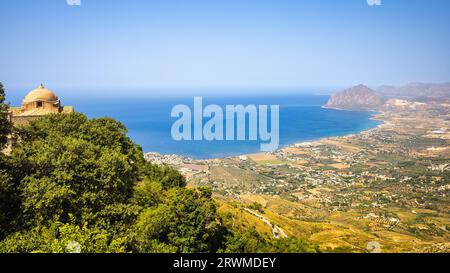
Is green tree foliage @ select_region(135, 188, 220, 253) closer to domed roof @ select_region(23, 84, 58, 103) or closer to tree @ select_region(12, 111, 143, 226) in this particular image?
tree @ select_region(12, 111, 143, 226)

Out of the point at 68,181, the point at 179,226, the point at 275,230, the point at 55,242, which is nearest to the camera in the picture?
the point at 55,242

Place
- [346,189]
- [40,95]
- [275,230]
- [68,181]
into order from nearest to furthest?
[68,181], [275,230], [40,95], [346,189]

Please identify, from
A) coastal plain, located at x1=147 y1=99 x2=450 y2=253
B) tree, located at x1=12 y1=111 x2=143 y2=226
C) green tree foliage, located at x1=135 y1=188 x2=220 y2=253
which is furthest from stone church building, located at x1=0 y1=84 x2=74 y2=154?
green tree foliage, located at x1=135 y1=188 x2=220 y2=253

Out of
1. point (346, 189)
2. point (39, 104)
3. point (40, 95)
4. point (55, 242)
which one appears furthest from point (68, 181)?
point (346, 189)

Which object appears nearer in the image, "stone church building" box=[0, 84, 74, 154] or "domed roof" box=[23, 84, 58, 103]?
"stone church building" box=[0, 84, 74, 154]

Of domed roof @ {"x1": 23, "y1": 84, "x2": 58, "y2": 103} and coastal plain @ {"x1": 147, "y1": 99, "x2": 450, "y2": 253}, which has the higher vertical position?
domed roof @ {"x1": 23, "y1": 84, "x2": 58, "y2": 103}

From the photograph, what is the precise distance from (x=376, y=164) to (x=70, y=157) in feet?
302

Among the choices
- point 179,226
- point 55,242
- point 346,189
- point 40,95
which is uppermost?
point 40,95

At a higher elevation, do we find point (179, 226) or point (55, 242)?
point (55, 242)

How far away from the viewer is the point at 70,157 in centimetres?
1358

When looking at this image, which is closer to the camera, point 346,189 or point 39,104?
point 39,104

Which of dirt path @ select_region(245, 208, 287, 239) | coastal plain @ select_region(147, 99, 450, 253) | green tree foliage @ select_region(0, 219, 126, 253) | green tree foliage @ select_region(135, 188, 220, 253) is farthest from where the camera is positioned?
coastal plain @ select_region(147, 99, 450, 253)

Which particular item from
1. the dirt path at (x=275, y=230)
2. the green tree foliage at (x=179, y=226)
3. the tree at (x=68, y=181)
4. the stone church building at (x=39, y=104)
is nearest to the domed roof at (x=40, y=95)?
A: the stone church building at (x=39, y=104)

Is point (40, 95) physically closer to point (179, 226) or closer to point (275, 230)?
point (179, 226)
